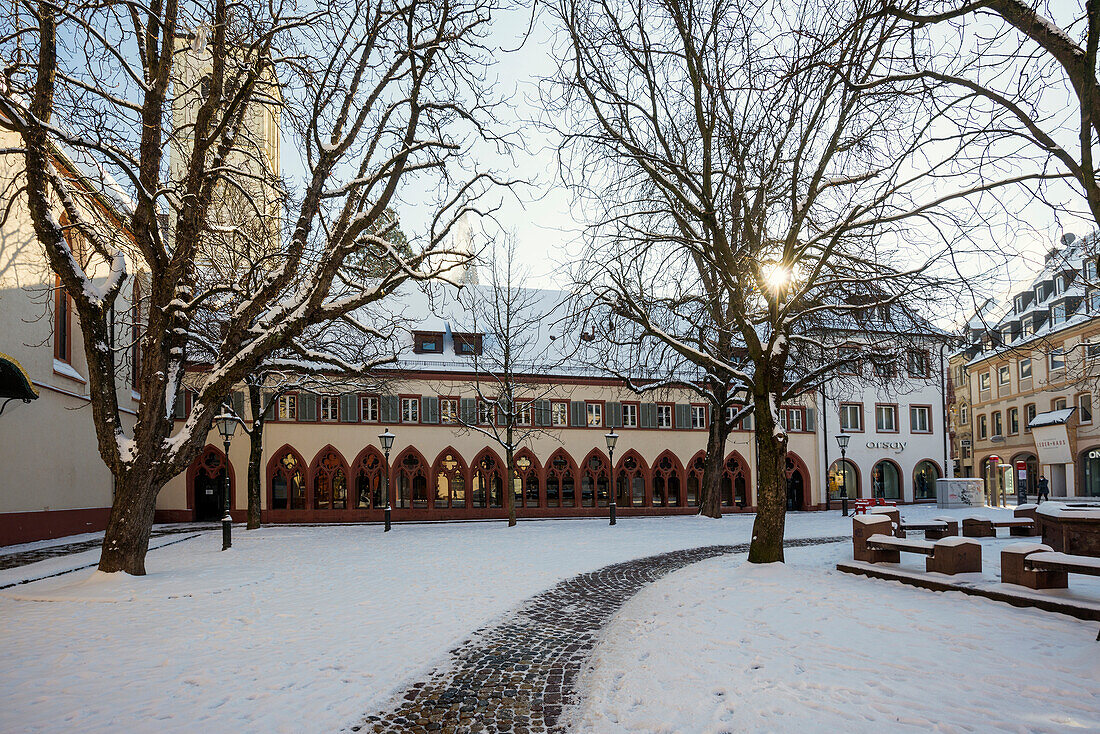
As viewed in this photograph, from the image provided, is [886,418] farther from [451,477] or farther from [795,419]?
[451,477]

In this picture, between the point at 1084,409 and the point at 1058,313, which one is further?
the point at 1058,313

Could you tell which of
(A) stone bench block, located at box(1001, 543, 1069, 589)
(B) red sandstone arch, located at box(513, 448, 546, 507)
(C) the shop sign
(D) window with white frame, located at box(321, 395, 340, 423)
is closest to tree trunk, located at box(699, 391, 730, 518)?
(B) red sandstone arch, located at box(513, 448, 546, 507)

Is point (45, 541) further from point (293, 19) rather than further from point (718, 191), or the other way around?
point (718, 191)

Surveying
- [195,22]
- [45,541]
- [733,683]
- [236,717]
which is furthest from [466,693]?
[45,541]

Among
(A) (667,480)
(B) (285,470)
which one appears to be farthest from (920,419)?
(B) (285,470)

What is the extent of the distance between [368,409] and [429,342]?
4.07m

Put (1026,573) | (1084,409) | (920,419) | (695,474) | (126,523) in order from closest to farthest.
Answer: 1. (1026,573)
2. (126,523)
3. (695,474)
4. (920,419)
5. (1084,409)

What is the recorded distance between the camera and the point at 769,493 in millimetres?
11469

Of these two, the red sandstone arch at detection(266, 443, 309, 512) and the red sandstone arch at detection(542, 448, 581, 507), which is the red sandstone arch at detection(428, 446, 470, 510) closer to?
the red sandstone arch at detection(542, 448, 581, 507)

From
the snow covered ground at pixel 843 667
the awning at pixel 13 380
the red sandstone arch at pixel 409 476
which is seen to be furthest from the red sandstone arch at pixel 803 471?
the awning at pixel 13 380

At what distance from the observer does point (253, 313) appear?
1153cm

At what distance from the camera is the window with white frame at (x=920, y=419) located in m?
36.9

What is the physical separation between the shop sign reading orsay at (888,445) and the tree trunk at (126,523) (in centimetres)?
3317

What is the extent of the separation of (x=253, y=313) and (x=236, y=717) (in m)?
7.71
